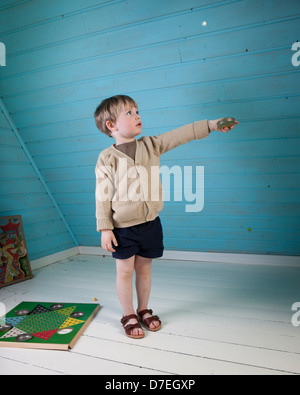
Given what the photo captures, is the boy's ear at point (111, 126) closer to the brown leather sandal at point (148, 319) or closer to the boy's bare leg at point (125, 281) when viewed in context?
the boy's bare leg at point (125, 281)

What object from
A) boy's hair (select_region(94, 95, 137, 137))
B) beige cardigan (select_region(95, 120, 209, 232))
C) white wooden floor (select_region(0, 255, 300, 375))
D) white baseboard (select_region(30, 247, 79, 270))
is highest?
boy's hair (select_region(94, 95, 137, 137))

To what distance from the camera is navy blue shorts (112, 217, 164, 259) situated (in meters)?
1.17

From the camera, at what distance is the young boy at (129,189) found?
1147mm

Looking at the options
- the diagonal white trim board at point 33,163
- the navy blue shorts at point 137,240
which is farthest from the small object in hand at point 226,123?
the diagonal white trim board at point 33,163

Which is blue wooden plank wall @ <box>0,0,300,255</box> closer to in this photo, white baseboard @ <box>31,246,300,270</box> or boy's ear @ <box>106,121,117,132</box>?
white baseboard @ <box>31,246,300,270</box>

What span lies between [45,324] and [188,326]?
59 centimetres

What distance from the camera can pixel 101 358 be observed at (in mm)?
1022

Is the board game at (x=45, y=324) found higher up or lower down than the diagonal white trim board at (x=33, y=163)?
lower down

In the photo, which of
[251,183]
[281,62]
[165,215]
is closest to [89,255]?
[165,215]

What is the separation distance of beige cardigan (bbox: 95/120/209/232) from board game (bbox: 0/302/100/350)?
0.42 m

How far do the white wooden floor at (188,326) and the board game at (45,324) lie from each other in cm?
3

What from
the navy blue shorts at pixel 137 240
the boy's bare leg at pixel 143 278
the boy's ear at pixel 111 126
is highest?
the boy's ear at pixel 111 126

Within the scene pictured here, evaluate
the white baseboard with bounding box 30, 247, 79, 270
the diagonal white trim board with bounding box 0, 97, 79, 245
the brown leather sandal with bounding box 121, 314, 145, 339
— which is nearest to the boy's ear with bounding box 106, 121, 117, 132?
the brown leather sandal with bounding box 121, 314, 145, 339

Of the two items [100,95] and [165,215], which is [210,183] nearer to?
[165,215]
